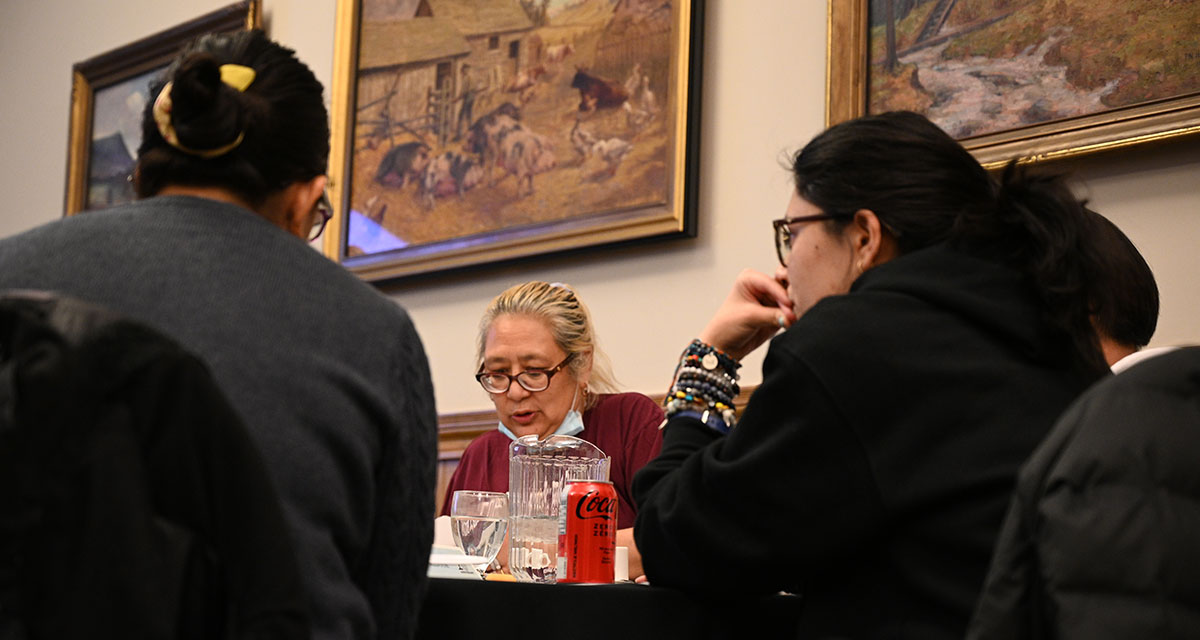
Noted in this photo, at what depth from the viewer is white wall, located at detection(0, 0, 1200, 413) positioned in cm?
271

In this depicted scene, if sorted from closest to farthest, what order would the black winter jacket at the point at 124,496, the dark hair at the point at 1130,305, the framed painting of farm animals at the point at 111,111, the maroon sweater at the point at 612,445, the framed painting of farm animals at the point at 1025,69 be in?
the black winter jacket at the point at 124,496 < the dark hair at the point at 1130,305 < the framed painting of farm animals at the point at 1025,69 < the maroon sweater at the point at 612,445 < the framed painting of farm animals at the point at 111,111

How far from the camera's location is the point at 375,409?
1234 mm

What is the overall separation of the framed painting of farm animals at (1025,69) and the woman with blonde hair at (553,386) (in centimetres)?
90

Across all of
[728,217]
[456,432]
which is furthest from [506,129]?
[456,432]

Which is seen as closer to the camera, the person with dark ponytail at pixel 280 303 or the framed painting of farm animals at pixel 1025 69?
the person with dark ponytail at pixel 280 303

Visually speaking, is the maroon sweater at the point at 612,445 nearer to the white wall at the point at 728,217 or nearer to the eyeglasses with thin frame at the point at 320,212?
the white wall at the point at 728,217

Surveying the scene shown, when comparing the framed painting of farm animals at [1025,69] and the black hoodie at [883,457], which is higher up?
the framed painting of farm animals at [1025,69]

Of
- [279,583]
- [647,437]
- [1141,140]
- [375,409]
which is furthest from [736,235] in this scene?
[279,583]

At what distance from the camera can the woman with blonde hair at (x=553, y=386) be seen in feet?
9.93

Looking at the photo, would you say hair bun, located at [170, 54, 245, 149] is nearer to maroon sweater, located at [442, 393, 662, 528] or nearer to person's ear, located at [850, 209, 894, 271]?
person's ear, located at [850, 209, 894, 271]

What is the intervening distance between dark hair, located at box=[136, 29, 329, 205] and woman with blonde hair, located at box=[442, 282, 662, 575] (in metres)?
1.66

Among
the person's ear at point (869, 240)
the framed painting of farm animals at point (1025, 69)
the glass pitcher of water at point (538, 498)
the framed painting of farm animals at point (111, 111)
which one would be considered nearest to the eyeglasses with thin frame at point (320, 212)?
the glass pitcher of water at point (538, 498)

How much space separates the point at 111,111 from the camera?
529 cm

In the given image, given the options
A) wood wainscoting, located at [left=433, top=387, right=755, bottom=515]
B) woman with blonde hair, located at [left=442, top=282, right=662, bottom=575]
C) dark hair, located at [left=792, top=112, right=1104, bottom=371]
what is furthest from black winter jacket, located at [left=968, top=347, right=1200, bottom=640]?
wood wainscoting, located at [left=433, top=387, right=755, bottom=515]
